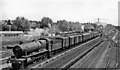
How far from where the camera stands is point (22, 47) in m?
24.4

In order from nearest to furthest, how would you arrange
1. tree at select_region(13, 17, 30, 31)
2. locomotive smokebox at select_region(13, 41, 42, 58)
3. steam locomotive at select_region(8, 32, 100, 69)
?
steam locomotive at select_region(8, 32, 100, 69)
locomotive smokebox at select_region(13, 41, 42, 58)
tree at select_region(13, 17, 30, 31)

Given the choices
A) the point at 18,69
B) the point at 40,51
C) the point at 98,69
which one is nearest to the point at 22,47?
the point at 18,69

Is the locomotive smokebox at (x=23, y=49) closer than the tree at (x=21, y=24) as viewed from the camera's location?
Yes

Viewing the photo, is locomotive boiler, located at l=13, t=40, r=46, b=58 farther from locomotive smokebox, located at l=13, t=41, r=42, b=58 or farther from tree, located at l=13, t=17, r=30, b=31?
tree, located at l=13, t=17, r=30, b=31

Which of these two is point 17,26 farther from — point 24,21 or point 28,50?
point 28,50

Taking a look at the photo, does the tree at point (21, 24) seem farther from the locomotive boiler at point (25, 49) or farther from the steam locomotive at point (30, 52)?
the locomotive boiler at point (25, 49)

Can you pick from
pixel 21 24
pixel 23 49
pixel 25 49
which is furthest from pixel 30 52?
pixel 21 24

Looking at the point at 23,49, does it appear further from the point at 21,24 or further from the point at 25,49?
the point at 21,24

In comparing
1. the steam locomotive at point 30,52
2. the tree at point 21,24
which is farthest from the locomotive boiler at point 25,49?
the tree at point 21,24

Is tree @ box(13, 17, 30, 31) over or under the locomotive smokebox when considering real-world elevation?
over

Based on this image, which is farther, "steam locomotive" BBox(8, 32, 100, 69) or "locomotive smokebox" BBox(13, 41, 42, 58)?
"locomotive smokebox" BBox(13, 41, 42, 58)

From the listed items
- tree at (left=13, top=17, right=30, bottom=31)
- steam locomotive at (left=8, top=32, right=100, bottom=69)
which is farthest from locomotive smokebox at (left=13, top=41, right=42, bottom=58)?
tree at (left=13, top=17, right=30, bottom=31)

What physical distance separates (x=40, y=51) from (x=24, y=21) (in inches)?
2631

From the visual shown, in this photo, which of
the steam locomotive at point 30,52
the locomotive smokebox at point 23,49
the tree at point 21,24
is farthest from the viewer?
the tree at point 21,24
